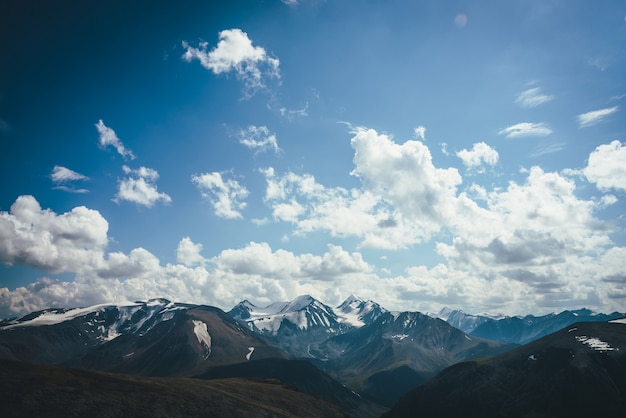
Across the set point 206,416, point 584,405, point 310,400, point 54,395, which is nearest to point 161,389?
point 206,416

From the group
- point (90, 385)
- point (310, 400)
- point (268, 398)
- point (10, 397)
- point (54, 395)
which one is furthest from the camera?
point (310, 400)

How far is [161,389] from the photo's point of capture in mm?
120375

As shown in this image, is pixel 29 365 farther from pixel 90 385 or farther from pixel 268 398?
pixel 268 398

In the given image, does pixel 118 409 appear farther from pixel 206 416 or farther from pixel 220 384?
pixel 220 384

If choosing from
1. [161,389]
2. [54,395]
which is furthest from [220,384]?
[54,395]

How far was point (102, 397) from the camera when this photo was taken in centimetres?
9975

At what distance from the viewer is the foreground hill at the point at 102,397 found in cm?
8731

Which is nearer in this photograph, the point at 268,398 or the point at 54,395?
the point at 54,395

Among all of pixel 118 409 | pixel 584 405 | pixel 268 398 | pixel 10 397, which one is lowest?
pixel 584 405

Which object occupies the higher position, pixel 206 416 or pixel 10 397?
pixel 10 397

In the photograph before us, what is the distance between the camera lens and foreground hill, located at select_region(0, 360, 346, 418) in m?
87.3

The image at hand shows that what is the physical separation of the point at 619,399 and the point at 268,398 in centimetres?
17149

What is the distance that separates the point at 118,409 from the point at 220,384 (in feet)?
219

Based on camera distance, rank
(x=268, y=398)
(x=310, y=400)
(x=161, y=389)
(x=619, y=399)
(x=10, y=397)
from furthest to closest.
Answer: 1. (x=619, y=399)
2. (x=310, y=400)
3. (x=268, y=398)
4. (x=161, y=389)
5. (x=10, y=397)
